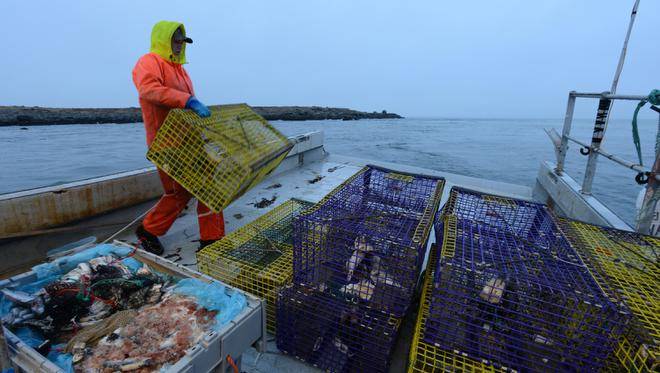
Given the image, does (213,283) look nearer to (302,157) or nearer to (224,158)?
(224,158)

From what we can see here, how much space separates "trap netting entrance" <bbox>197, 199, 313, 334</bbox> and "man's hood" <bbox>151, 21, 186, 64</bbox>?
166 centimetres

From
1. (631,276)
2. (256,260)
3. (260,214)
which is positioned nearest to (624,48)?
(631,276)

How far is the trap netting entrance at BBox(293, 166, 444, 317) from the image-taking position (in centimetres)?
164

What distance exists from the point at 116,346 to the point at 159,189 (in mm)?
2679

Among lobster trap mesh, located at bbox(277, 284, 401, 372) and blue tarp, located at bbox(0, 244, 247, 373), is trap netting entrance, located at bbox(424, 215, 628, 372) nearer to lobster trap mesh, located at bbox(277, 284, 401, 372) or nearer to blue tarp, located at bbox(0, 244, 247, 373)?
lobster trap mesh, located at bbox(277, 284, 401, 372)

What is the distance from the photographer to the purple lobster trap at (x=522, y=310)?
128cm

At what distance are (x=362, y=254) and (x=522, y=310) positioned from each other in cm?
79

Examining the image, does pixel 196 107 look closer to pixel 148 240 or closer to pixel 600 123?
pixel 148 240

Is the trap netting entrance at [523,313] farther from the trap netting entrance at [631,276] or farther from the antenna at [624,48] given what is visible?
the antenna at [624,48]

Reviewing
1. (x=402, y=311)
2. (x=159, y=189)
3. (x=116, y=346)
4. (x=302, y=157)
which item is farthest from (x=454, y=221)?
(x=302, y=157)

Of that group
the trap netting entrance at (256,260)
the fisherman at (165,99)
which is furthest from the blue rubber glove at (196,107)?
the trap netting entrance at (256,260)

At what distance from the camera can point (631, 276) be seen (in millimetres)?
1771

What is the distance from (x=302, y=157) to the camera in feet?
21.0

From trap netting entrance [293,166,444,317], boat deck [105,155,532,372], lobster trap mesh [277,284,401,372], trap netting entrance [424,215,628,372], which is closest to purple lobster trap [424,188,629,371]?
trap netting entrance [424,215,628,372]
